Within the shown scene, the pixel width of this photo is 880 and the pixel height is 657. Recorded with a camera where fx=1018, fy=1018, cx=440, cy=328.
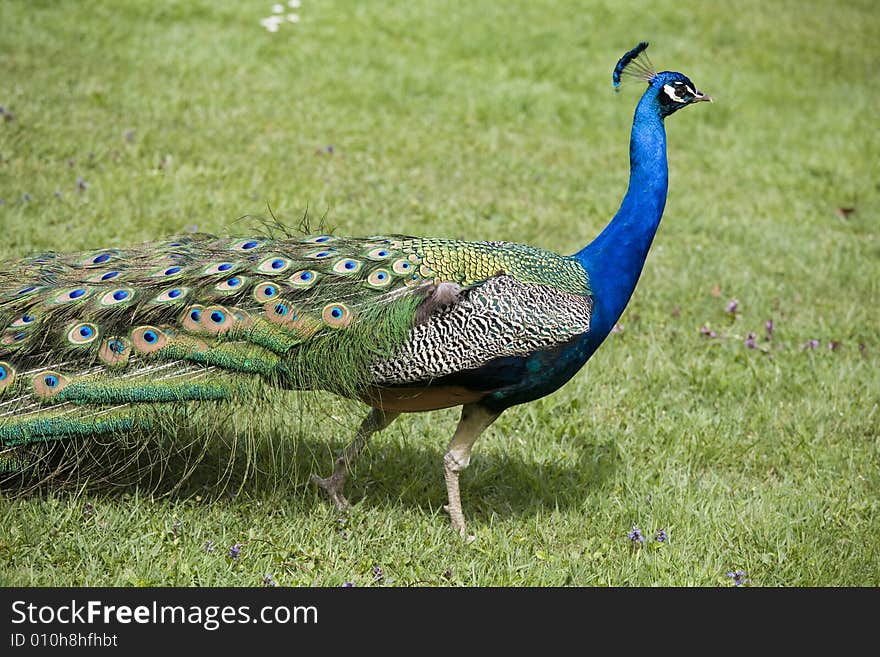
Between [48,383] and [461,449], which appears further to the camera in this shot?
[461,449]

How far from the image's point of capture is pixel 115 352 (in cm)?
357

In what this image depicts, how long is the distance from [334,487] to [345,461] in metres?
0.12

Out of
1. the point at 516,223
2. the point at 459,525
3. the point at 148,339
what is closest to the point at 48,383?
the point at 148,339

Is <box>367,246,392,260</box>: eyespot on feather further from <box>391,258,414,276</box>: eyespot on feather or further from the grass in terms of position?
the grass

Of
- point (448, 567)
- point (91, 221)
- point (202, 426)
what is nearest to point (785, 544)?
point (448, 567)

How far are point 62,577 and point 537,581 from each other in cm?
169

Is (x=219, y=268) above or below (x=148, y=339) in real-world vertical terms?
above

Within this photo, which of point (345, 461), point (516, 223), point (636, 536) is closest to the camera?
point (636, 536)

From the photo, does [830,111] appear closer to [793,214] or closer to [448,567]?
[793,214]

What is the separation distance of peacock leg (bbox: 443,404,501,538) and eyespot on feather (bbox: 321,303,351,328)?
62cm

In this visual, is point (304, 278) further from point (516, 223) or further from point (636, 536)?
point (516, 223)

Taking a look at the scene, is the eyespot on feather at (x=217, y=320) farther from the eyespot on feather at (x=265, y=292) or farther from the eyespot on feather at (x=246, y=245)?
the eyespot on feather at (x=246, y=245)

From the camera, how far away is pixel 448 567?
3.84m

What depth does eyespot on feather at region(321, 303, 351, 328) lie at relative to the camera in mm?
3600
